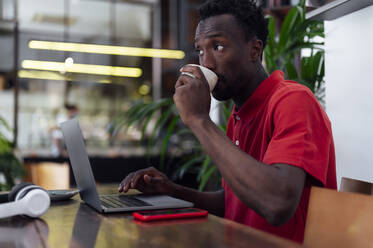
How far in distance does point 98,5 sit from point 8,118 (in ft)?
9.40

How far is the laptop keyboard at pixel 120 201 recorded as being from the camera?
3.65 feet

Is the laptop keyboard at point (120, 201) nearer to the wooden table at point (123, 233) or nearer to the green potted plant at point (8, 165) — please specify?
the wooden table at point (123, 233)

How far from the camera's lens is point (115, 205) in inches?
43.9

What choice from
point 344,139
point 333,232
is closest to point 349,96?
point 344,139

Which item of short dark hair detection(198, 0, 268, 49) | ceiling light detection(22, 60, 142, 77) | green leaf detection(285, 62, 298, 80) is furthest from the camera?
ceiling light detection(22, 60, 142, 77)

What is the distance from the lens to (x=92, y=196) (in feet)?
3.63

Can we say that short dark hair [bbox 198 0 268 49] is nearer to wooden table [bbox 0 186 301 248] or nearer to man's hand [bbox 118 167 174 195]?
man's hand [bbox 118 167 174 195]

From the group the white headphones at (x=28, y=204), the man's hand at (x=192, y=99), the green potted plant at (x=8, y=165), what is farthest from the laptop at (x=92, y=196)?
the green potted plant at (x=8, y=165)

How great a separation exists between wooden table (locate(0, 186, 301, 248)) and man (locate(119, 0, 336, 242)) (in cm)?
13

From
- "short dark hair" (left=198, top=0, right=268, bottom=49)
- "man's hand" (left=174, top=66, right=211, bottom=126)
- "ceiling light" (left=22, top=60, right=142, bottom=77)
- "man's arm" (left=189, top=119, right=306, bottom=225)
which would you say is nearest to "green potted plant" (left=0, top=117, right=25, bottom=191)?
"short dark hair" (left=198, top=0, right=268, bottom=49)

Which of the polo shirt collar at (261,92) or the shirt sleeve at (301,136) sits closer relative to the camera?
the shirt sleeve at (301,136)

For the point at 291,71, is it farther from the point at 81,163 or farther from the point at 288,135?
the point at 81,163

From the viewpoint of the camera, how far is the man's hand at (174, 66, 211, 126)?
109 centimetres

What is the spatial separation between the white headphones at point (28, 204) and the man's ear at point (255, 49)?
0.75 metres
